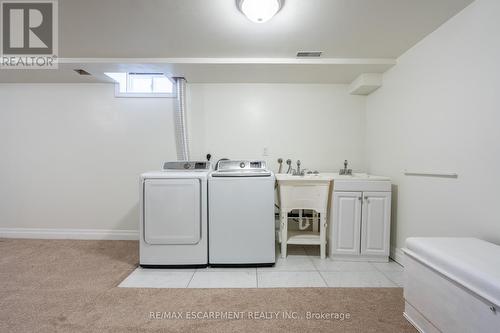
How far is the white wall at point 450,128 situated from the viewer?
1.51 meters

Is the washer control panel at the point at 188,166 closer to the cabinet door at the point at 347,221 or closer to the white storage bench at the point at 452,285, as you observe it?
the cabinet door at the point at 347,221

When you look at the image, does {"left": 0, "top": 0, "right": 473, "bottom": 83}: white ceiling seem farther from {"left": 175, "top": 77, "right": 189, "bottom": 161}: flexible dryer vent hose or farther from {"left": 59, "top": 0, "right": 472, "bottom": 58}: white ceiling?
{"left": 175, "top": 77, "right": 189, "bottom": 161}: flexible dryer vent hose

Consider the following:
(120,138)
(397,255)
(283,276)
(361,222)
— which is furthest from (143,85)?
(397,255)

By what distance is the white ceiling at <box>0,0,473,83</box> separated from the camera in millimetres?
1717

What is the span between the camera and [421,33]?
6.66 feet

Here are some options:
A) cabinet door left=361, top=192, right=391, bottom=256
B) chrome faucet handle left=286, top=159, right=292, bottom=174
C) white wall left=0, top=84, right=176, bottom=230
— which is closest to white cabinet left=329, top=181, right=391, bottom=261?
cabinet door left=361, top=192, right=391, bottom=256

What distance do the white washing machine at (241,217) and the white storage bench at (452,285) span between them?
4.04ft

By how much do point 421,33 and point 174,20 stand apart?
2.17m

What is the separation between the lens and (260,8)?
5.37 feet

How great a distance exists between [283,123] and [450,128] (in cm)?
183

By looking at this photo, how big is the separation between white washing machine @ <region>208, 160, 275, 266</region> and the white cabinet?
787mm

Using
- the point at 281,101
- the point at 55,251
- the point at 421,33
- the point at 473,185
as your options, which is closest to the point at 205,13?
the point at 281,101

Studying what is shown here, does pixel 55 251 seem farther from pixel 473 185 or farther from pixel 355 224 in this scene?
pixel 473 185

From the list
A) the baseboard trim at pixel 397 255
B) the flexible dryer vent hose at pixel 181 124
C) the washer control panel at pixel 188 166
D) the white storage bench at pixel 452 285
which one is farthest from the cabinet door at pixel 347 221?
the flexible dryer vent hose at pixel 181 124
